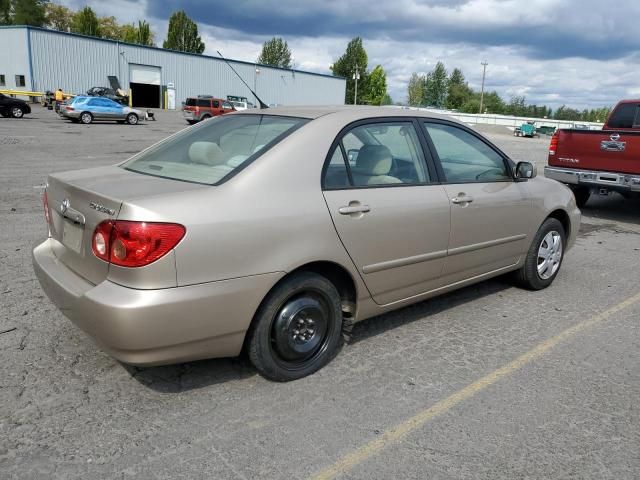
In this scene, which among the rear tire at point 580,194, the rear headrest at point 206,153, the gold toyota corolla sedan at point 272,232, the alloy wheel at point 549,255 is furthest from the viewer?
the rear tire at point 580,194

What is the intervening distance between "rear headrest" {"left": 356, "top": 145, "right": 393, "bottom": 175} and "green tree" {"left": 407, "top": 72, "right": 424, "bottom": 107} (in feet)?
431

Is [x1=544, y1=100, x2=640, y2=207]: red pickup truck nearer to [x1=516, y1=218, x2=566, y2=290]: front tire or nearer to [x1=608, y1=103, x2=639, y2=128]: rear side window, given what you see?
[x1=608, y1=103, x2=639, y2=128]: rear side window

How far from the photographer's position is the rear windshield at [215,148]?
3129 mm

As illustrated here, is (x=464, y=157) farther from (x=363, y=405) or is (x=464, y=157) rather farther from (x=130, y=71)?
(x=130, y=71)

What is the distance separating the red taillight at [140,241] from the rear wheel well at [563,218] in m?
3.76

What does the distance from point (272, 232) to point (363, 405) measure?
42.6 inches

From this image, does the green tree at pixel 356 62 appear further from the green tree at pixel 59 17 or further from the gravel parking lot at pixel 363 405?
the gravel parking lot at pixel 363 405

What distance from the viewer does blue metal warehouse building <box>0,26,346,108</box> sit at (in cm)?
4400

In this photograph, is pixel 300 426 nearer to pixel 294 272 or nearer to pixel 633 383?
pixel 294 272

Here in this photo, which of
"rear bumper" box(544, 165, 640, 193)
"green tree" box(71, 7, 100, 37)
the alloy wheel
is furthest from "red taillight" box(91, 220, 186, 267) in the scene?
"green tree" box(71, 7, 100, 37)

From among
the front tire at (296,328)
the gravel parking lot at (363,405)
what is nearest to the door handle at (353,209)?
the front tire at (296,328)

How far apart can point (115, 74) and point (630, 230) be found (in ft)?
165

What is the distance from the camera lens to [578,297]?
4.96m

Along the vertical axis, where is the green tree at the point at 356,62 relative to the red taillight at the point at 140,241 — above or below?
above
